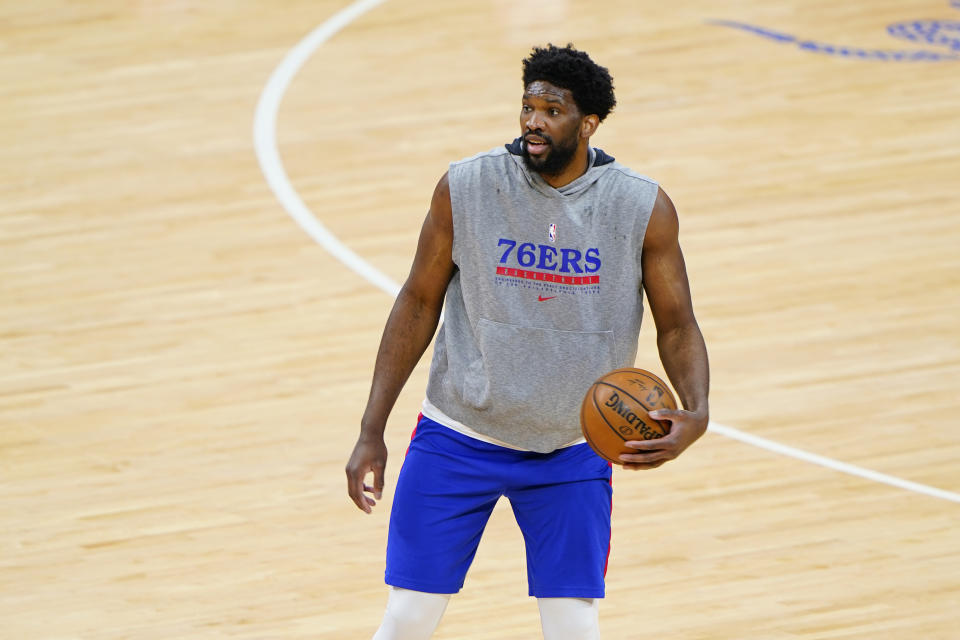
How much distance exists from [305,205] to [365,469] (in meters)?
5.26

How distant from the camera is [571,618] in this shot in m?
4.16

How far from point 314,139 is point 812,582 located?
543 centimetres

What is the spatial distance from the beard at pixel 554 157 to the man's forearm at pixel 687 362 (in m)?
0.52

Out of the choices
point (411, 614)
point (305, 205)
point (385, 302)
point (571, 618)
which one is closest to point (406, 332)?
point (411, 614)

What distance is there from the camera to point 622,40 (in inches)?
453

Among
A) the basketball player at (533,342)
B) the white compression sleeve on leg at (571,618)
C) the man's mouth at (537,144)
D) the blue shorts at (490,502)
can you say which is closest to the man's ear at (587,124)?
the basketball player at (533,342)

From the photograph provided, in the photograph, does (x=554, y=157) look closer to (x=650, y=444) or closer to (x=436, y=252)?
(x=436, y=252)

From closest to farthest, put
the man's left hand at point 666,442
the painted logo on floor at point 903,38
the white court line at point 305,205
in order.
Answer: the man's left hand at point 666,442 < the white court line at point 305,205 < the painted logo on floor at point 903,38

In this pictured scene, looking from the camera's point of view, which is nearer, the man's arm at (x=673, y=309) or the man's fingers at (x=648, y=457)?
the man's fingers at (x=648, y=457)

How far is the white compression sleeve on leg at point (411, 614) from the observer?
13.7 ft

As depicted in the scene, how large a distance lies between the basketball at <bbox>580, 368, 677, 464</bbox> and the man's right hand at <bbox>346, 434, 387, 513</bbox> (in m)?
0.56

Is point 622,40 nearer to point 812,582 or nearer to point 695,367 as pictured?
point 812,582

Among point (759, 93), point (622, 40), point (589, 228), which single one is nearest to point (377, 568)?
point (589, 228)

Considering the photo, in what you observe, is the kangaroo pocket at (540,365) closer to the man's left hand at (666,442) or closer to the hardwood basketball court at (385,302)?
the man's left hand at (666,442)
